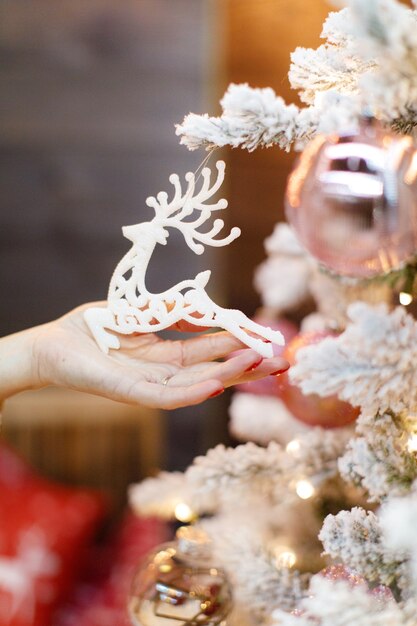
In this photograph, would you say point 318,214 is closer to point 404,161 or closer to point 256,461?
point 404,161

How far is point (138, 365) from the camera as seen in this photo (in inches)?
29.9

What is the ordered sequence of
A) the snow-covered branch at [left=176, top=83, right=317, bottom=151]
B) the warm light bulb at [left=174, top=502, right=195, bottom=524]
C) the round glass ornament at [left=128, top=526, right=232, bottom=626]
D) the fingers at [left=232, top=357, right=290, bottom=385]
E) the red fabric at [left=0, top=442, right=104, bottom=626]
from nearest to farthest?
the snow-covered branch at [left=176, top=83, right=317, bottom=151] → the fingers at [left=232, top=357, right=290, bottom=385] → the round glass ornament at [left=128, top=526, right=232, bottom=626] → the warm light bulb at [left=174, top=502, right=195, bottom=524] → the red fabric at [left=0, top=442, right=104, bottom=626]

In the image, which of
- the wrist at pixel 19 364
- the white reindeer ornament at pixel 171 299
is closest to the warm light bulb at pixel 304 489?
the white reindeer ornament at pixel 171 299

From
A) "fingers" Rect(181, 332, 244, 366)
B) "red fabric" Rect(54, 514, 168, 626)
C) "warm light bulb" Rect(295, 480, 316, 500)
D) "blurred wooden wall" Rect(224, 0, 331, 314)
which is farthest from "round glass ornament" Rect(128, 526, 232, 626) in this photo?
"blurred wooden wall" Rect(224, 0, 331, 314)

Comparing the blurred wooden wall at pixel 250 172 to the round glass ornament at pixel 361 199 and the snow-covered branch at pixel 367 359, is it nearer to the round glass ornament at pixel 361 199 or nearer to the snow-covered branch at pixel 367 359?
the round glass ornament at pixel 361 199

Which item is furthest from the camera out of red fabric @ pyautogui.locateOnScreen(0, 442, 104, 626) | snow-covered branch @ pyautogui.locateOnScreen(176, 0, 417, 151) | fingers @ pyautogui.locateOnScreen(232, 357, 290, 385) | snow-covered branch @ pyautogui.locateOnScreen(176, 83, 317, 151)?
red fabric @ pyautogui.locateOnScreen(0, 442, 104, 626)

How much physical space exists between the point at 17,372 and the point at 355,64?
20.6 inches

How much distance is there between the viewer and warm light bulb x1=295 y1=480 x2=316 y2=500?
0.86m

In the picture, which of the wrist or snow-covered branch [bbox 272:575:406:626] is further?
the wrist

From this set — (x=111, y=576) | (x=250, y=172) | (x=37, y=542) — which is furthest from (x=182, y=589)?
(x=250, y=172)

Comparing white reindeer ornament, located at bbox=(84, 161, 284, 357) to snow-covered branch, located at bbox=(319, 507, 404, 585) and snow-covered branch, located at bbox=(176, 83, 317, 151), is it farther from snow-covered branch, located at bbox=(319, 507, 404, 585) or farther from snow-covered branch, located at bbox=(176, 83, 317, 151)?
snow-covered branch, located at bbox=(319, 507, 404, 585)

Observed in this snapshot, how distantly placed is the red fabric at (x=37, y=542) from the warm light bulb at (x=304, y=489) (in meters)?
0.85

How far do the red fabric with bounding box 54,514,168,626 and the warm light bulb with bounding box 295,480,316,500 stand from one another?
2.39 feet

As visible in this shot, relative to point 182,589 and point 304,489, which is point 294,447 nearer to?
point 304,489
